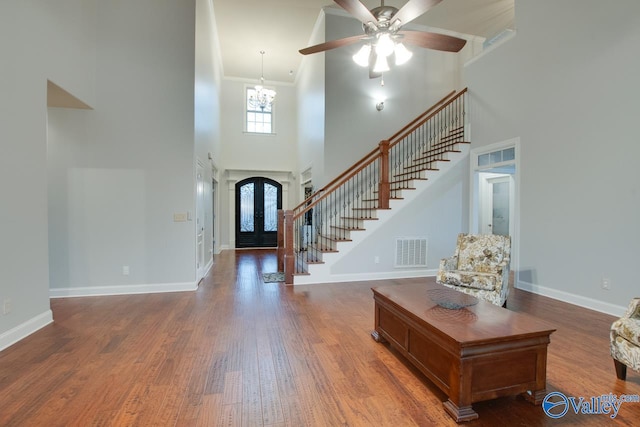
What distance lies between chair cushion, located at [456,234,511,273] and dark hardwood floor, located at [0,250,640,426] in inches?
25.2

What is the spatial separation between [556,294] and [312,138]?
5.51 m

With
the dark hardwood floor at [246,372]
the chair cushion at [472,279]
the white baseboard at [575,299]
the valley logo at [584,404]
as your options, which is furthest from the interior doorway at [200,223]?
the white baseboard at [575,299]

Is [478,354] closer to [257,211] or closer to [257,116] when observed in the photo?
[257,211]

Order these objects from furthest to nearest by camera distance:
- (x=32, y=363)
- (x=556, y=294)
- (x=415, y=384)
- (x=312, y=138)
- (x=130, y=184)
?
1. (x=312, y=138)
2. (x=130, y=184)
3. (x=556, y=294)
4. (x=32, y=363)
5. (x=415, y=384)

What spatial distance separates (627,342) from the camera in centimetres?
200

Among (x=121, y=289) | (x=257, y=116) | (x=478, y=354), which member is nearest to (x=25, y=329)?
(x=121, y=289)

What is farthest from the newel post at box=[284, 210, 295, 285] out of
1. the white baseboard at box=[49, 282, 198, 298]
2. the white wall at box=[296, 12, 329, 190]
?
the white wall at box=[296, 12, 329, 190]

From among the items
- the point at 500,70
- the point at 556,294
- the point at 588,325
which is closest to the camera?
the point at 588,325

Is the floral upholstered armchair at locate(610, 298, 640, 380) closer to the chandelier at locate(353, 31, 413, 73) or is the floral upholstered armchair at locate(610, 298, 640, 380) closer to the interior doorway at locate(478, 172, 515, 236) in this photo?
the chandelier at locate(353, 31, 413, 73)

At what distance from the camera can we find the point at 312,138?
732 centimetres

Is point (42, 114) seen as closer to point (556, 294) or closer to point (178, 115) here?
point (178, 115)

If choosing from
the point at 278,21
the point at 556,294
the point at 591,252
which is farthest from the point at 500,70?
the point at 278,21

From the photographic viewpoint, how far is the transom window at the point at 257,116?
9.17m

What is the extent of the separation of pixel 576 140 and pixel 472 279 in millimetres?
2285
